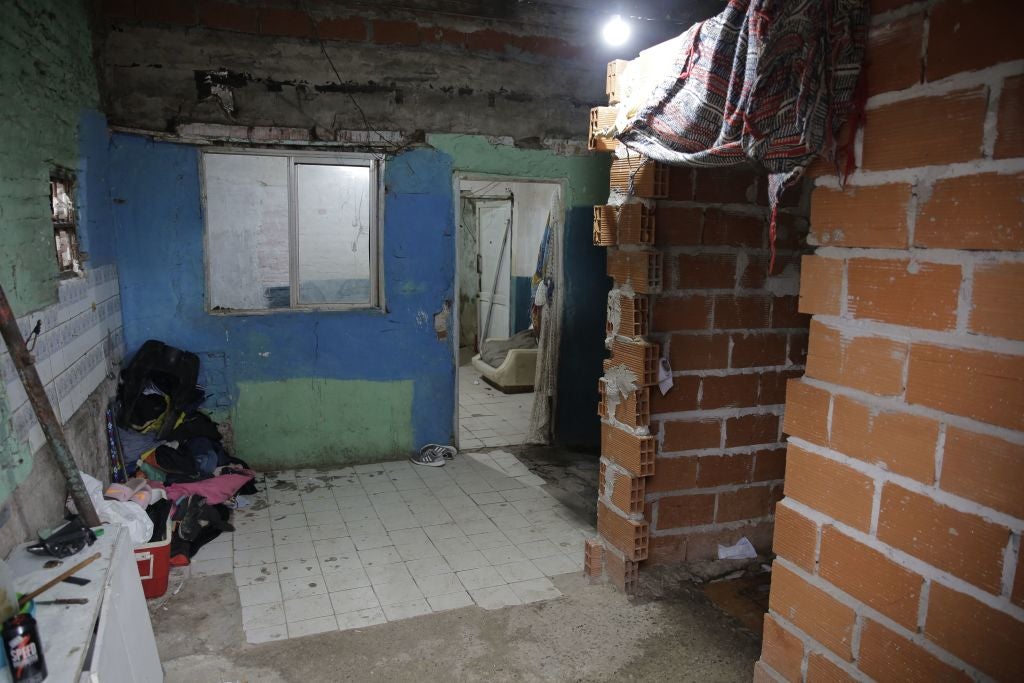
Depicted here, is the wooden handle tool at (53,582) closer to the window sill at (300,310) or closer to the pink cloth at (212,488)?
the pink cloth at (212,488)

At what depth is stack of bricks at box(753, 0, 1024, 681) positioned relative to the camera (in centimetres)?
129

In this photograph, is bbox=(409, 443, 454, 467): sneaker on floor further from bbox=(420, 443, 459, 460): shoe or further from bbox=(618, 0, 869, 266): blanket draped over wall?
bbox=(618, 0, 869, 266): blanket draped over wall

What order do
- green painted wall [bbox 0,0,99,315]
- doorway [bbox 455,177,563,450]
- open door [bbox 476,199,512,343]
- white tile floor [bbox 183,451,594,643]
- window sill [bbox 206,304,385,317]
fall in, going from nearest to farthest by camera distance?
green painted wall [bbox 0,0,99,315] < white tile floor [bbox 183,451,594,643] < window sill [bbox 206,304,385,317] < doorway [bbox 455,177,563,450] < open door [bbox 476,199,512,343]

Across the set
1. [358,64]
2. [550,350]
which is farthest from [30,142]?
[550,350]

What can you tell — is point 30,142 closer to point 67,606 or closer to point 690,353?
point 67,606

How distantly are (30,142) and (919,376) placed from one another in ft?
11.0

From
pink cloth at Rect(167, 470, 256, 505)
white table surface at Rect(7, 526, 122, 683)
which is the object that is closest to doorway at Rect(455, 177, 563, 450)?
pink cloth at Rect(167, 470, 256, 505)

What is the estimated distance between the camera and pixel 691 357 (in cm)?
306

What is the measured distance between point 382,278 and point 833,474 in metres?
3.76

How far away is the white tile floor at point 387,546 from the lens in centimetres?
309

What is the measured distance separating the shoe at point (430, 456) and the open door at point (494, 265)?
3.75m

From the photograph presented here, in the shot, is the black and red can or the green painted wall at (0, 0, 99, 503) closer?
the black and red can

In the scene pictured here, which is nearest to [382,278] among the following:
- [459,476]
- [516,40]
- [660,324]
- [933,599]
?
[459,476]

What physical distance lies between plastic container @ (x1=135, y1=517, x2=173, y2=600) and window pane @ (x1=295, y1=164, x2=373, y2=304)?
2.17 meters
